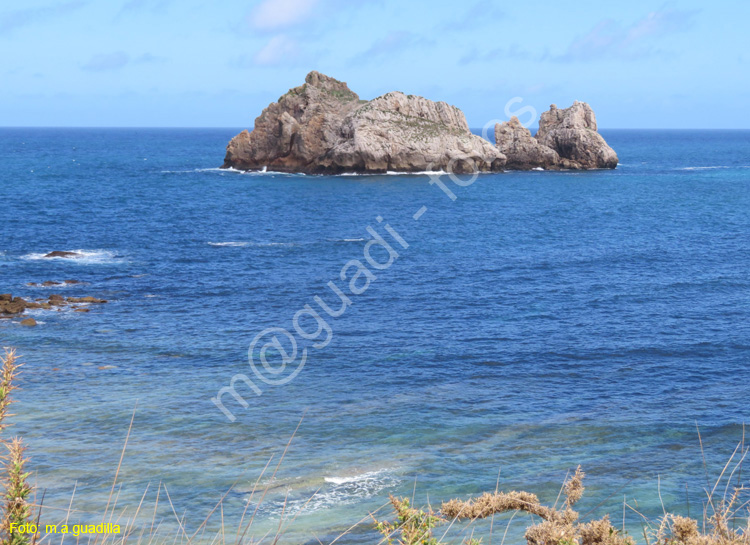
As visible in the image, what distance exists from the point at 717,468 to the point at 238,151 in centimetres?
11947

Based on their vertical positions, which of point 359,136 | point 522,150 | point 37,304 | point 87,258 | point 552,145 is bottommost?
point 37,304

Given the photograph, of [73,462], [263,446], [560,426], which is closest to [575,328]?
[560,426]

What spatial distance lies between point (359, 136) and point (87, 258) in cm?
6564

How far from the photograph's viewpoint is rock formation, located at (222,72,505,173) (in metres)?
121

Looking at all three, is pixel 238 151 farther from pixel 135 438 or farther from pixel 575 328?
pixel 135 438

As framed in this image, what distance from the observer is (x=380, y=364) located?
35.9m

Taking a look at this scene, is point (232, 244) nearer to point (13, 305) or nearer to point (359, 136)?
point (13, 305)

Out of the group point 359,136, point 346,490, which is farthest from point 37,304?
point 359,136

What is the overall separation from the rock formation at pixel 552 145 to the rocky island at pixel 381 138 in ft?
0.64

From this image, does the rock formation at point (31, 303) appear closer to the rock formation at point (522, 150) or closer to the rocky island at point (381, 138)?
the rocky island at point (381, 138)

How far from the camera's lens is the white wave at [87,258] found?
5922cm

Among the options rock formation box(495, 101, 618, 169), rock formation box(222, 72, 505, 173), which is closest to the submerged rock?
rock formation box(222, 72, 505, 173)

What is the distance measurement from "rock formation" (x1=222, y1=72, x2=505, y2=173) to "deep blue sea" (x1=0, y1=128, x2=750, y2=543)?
42829 millimetres

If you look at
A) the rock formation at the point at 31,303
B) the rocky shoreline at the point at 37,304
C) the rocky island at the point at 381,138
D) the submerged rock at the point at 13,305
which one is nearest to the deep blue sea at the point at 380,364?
the rocky shoreline at the point at 37,304
